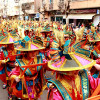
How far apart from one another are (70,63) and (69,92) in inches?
14.7

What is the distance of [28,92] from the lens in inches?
126

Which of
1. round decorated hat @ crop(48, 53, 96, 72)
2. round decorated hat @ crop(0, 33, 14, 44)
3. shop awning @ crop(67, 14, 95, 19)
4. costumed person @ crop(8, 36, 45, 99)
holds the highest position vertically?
shop awning @ crop(67, 14, 95, 19)

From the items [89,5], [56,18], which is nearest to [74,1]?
[89,5]

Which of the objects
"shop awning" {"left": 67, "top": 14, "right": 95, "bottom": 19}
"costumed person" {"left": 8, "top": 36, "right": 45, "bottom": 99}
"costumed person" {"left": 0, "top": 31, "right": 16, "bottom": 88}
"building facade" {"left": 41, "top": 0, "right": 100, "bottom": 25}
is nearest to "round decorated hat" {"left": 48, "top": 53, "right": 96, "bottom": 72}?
"costumed person" {"left": 8, "top": 36, "right": 45, "bottom": 99}

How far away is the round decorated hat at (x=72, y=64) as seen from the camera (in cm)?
188

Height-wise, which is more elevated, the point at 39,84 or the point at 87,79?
the point at 87,79

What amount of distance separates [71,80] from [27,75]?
1320 millimetres

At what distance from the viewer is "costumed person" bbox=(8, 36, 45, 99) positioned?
10.2 feet

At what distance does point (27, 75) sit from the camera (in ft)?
10.4

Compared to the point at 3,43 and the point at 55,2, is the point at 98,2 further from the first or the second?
the point at 3,43

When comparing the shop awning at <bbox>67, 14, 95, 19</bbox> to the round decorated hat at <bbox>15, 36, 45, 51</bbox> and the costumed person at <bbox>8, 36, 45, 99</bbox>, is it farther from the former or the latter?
the costumed person at <bbox>8, 36, 45, 99</bbox>

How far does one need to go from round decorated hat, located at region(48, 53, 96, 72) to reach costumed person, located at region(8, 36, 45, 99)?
1.18 metres

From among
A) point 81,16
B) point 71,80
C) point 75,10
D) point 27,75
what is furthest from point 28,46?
point 75,10

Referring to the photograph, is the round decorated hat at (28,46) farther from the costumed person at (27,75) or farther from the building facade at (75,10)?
the building facade at (75,10)
